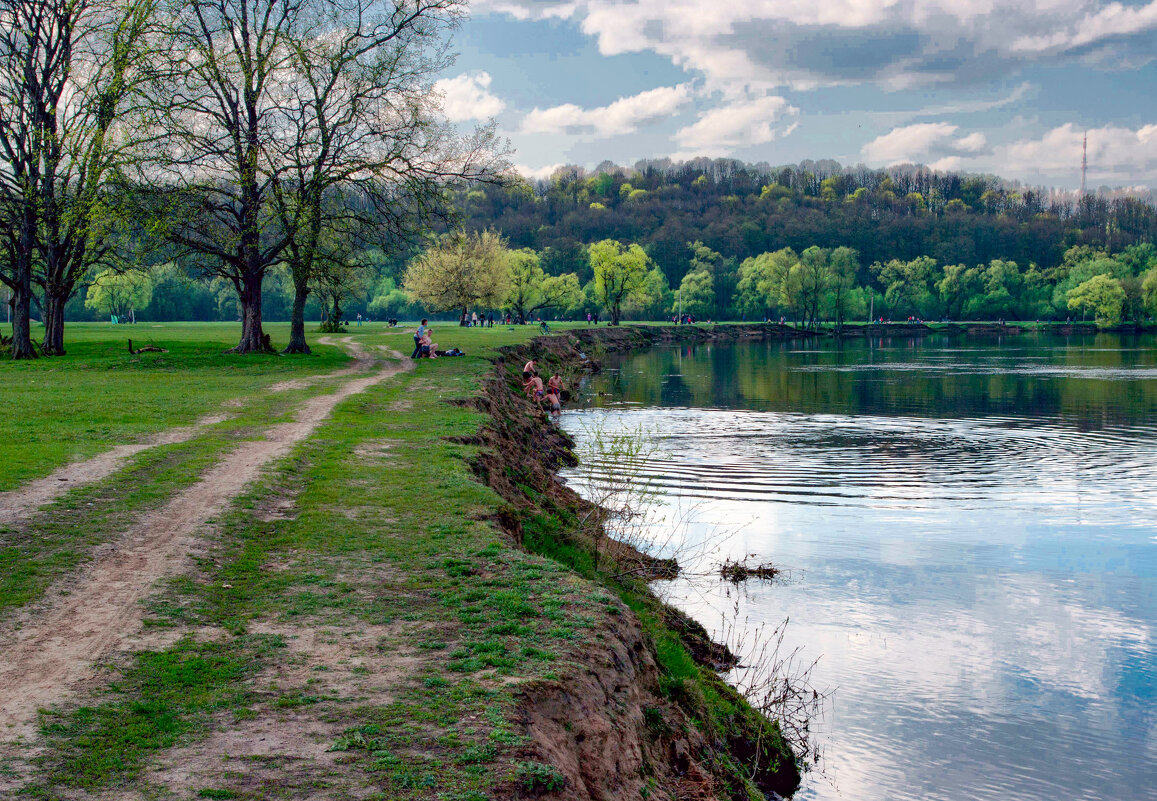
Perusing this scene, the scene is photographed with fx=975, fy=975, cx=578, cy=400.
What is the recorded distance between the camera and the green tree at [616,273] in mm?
130625

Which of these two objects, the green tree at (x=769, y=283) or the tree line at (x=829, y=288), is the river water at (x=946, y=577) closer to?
the tree line at (x=829, y=288)

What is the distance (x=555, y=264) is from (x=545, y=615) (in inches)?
6637

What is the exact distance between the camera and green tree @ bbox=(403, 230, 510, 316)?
96.9 metres

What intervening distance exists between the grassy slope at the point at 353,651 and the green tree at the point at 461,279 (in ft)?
→ 271

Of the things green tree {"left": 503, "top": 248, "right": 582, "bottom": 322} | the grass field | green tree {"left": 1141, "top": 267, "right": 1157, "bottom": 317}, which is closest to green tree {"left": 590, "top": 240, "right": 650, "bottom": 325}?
green tree {"left": 503, "top": 248, "right": 582, "bottom": 322}

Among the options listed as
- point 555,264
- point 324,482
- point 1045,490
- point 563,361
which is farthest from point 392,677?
point 555,264

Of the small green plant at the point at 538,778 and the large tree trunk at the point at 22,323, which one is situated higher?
the large tree trunk at the point at 22,323

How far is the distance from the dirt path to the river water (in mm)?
7060

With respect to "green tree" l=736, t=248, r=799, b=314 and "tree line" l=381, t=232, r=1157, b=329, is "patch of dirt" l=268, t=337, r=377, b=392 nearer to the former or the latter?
"tree line" l=381, t=232, r=1157, b=329

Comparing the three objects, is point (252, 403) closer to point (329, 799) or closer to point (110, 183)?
point (110, 183)

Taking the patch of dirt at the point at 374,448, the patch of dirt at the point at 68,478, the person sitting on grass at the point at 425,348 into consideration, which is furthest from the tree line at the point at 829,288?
the patch of dirt at the point at 68,478

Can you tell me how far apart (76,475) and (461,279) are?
83.7m

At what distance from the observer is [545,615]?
959 cm

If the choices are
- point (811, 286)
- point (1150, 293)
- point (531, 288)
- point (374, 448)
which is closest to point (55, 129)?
point (374, 448)
